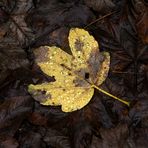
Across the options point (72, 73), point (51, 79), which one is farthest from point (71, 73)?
point (51, 79)

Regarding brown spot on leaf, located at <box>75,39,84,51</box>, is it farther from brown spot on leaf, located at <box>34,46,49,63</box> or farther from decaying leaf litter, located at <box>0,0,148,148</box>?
brown spot on leaf, located at <box>34,46,49,63</box>

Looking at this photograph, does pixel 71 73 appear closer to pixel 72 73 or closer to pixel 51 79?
pixel 72 73

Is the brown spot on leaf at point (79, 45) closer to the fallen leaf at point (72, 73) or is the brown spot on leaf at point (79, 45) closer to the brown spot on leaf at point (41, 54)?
the fallen leaf at point (72, 73)

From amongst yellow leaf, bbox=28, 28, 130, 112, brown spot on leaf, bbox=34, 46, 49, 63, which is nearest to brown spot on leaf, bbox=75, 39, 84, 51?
yellow leaf, bbox=28, 28, 130, 112

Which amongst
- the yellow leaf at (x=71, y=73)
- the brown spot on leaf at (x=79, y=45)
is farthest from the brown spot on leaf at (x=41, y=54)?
the brown spot on leaf at (x=79, y=45)

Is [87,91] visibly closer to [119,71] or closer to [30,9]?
[119,71]

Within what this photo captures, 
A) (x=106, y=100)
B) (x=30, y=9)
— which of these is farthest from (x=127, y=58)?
(x=30, y=9)

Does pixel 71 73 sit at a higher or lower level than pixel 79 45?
lower
